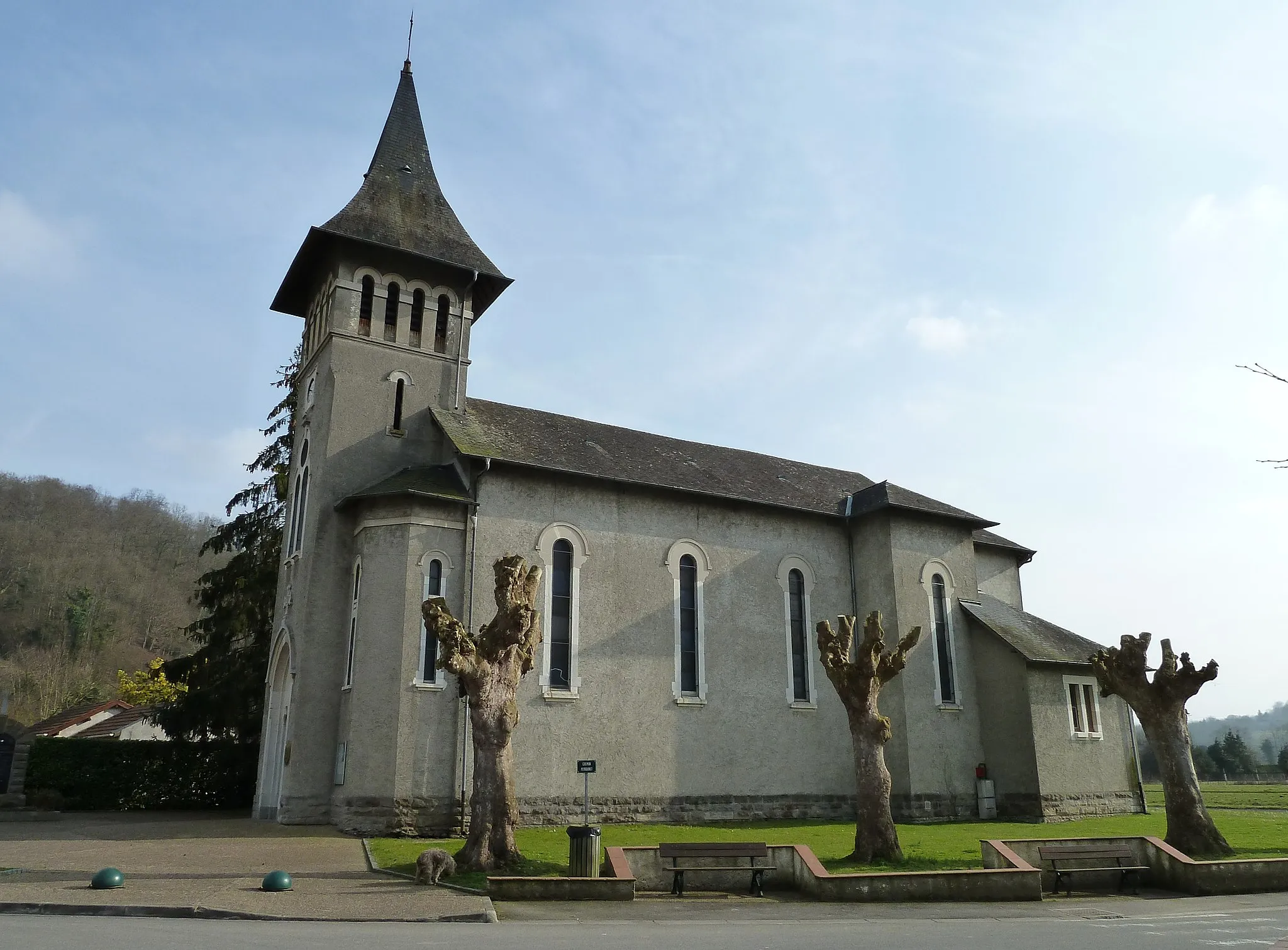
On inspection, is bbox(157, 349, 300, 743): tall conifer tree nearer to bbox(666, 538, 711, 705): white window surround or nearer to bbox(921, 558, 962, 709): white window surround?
bbox(666, 538, 711, 705): white window surround

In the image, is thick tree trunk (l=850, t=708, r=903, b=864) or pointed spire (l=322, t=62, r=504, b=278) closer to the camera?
thick tree trunk (l=850, t=708, r=903, b=864)

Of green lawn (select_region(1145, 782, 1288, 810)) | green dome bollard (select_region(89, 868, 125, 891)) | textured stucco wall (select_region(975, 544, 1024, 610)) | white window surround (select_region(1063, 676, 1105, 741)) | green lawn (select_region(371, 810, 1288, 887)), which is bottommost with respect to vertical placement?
green lawn (select_region(1145, 782, 1288, 810))

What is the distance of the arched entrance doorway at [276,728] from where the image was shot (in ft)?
75.3

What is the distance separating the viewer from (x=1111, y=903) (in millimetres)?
14258

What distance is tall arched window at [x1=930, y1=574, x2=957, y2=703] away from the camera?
2733cm

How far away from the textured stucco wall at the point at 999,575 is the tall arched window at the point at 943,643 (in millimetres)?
4924

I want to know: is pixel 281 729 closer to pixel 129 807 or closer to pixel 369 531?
pixel 369 531

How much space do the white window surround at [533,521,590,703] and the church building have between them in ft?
0.25

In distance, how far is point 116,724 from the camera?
1686 inches

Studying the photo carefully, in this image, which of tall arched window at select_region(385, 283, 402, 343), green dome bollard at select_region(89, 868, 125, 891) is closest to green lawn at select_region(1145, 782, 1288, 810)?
tall arched window at select_region(385, 283, 402, 343)

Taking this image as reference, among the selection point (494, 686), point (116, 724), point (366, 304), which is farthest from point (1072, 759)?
point (116, 724)

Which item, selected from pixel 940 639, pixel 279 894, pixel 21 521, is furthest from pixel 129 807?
pixel 21 521

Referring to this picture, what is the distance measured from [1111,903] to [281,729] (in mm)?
19132

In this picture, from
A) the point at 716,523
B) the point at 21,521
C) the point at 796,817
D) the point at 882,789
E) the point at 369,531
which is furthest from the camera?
the point at 21,521
